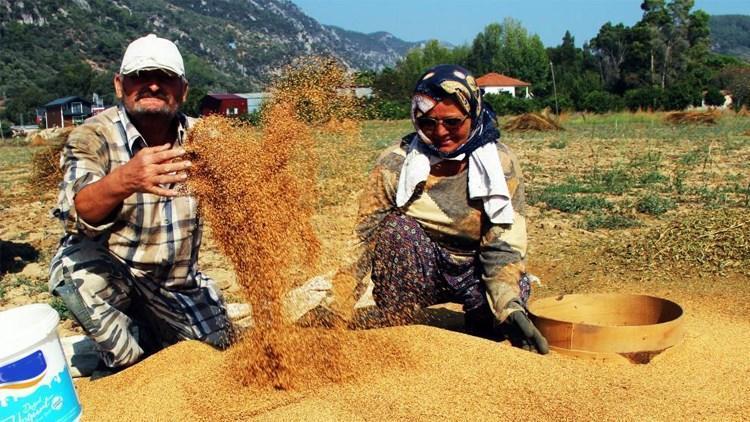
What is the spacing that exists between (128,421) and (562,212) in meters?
4.36

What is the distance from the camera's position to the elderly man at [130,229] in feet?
8.29

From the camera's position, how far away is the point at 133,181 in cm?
224

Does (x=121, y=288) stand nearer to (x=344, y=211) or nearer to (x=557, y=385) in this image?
(x=557, y=385)

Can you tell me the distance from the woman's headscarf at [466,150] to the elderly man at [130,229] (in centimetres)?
87

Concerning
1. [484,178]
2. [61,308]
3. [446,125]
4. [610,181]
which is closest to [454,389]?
[484,178]

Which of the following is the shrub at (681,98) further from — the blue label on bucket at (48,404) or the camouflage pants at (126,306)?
the blue label on bucket at (48,404)

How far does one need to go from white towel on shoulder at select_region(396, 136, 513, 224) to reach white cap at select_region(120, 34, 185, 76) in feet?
3.13

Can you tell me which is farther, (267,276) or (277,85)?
(277,85)

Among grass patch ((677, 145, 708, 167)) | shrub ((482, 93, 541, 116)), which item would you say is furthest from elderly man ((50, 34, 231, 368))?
shrub ((482, 93, 541, 116))

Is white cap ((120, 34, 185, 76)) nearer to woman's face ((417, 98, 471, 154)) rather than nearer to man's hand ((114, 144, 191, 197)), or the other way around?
man's hand ((114, 144, 191, 197))

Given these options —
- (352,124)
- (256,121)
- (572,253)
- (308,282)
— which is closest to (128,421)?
(308,282)

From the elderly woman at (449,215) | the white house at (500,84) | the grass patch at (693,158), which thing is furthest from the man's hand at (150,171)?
the white house at (500,84)

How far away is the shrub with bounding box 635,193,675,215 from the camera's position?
18.5ft

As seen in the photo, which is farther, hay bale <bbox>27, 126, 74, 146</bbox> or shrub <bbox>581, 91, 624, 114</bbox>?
shrub <bbox>581, 91, 624, 114</bbox>
